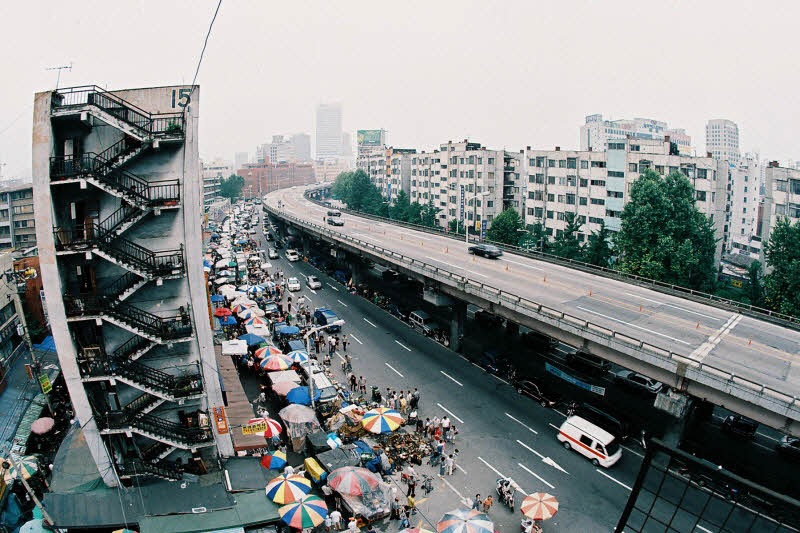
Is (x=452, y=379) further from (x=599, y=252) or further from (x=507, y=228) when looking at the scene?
(x=507, y=228)

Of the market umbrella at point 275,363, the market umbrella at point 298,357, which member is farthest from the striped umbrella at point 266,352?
the market umbrella at point 298,357

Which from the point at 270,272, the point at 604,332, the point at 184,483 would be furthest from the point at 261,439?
the point at 270,272

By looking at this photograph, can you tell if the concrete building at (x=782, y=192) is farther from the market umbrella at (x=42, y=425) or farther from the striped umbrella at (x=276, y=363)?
the market umbrella at (x=42, y=425)

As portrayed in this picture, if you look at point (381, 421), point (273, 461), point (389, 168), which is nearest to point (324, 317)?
point (381, 421)

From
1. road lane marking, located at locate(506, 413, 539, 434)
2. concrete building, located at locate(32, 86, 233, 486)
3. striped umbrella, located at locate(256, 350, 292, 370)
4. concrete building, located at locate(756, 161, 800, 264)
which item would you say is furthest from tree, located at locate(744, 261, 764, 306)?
concrete building, located at locate(32, 86, 233, 486)

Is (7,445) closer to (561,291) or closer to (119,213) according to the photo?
(119,213)
